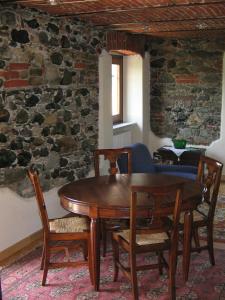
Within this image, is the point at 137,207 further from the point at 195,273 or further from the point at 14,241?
the point at 14,241

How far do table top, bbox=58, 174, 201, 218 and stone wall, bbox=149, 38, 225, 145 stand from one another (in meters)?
3.16

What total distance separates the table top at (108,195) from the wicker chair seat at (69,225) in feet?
0.65

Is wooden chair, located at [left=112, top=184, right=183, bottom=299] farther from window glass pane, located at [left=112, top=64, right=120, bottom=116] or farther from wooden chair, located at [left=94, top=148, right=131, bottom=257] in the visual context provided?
window glass pane, located at [left=112, top=64, right=120, bottom=116]

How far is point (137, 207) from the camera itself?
9.45ft

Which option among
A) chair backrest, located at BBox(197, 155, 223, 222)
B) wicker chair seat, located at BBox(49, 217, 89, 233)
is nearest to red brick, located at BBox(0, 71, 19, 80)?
wicker chair seat, located at BBox(49, 217, 89, 233)

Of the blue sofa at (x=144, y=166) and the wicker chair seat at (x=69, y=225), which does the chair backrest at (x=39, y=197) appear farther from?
the blue sofa at (x=144, y=166)

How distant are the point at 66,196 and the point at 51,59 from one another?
179 centimetres

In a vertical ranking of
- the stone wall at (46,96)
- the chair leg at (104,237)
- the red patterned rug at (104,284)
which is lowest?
the red patterned rug at (104,284)

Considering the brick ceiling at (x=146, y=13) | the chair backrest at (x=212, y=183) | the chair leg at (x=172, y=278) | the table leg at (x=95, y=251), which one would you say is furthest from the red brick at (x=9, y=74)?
the chair leg at (x=172, y=278)

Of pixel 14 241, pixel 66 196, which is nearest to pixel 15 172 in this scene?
pixel 14 241

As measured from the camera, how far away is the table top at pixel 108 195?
297cm

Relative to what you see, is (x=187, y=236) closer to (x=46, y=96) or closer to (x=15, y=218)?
(x=15, y=218)

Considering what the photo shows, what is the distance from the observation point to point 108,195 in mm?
3221

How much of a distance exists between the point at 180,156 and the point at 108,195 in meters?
3.19
